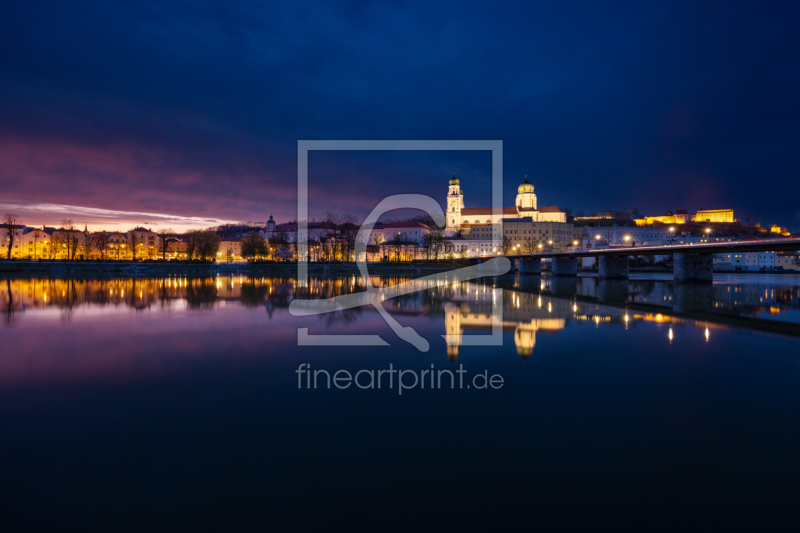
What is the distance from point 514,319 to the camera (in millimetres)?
16344

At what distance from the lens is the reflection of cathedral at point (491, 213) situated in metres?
136

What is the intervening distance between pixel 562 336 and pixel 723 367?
13.6ft

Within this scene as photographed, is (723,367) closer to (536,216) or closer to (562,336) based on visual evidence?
(562,336)

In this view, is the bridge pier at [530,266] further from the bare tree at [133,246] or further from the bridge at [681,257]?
the bare tree at [133,246]

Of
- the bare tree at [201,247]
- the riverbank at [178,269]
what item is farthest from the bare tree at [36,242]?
the bare tree at [201,247]

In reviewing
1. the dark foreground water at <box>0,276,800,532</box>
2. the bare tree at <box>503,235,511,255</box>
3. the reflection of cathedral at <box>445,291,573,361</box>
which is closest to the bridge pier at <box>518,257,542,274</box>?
the bare tree at <box>503,235,511,255</box>

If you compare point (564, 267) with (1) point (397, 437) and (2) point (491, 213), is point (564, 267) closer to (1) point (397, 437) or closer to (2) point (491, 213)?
(1) point (397, 437)

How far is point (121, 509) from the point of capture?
3.81 metres

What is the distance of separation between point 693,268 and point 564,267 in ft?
64.8

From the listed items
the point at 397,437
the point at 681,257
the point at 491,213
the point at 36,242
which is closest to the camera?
the point at 397,437

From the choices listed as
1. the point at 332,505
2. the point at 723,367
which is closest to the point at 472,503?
the point at 332,505

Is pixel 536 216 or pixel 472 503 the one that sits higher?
pixel 536 216

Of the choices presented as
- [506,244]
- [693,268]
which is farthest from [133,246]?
[693,268]

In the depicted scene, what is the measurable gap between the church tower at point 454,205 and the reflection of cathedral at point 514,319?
4524 inches
